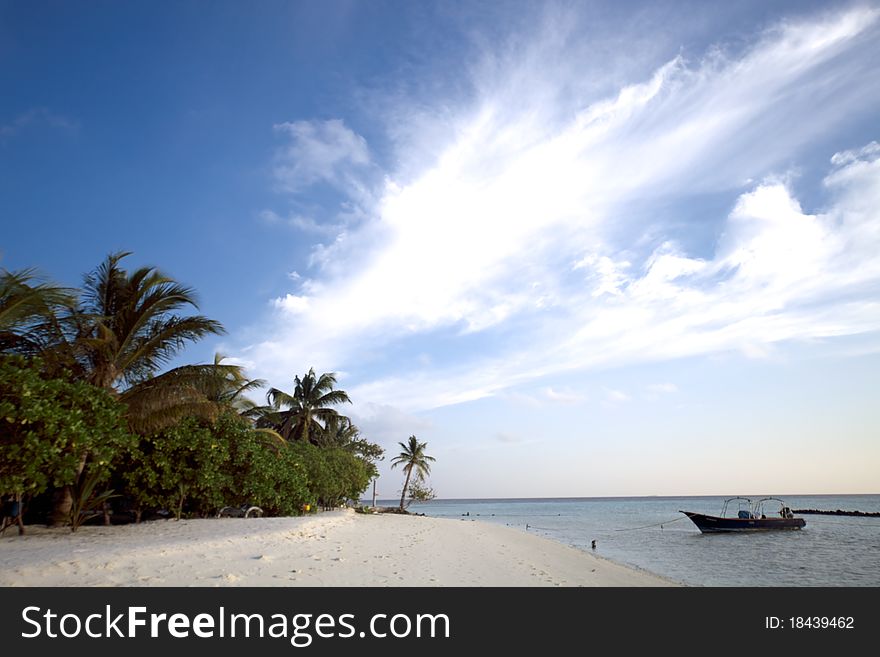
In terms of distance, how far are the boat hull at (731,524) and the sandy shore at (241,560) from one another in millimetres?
26799

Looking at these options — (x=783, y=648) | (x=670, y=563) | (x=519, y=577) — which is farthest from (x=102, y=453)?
(x=670, y=563)

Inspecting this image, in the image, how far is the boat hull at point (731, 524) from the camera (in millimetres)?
35562

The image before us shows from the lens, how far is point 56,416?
8977mm

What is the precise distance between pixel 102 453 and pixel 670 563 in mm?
20179

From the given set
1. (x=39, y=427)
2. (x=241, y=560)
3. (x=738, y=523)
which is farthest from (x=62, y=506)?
(x=738, y=523)

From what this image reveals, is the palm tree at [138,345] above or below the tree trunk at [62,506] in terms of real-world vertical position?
above

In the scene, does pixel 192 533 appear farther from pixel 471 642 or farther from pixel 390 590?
pixel 471 642

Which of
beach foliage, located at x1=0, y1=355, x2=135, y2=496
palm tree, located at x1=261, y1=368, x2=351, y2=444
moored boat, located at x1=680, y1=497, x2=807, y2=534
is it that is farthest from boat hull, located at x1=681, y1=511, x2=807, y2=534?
beach foliage, located at x1=0, y1=355, x2=135, y2=496

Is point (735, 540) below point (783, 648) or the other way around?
below

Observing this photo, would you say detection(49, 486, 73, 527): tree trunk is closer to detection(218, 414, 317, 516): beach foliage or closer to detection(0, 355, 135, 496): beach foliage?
detection(0, 355, 135, 496): beach foliage

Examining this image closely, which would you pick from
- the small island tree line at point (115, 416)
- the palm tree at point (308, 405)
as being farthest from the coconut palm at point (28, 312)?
the palm tree at point (308, 405)

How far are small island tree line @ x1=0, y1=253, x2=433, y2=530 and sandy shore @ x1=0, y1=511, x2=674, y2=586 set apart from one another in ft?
4.29

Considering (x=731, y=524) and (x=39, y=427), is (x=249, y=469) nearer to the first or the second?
(x=39, y=427)

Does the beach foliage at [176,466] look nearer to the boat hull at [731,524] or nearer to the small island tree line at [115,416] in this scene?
the small island tree line at [115,416]
